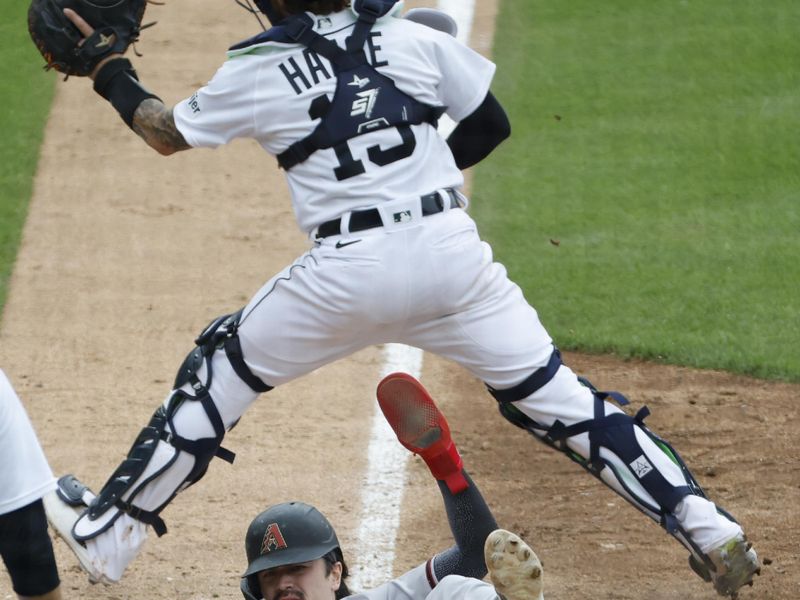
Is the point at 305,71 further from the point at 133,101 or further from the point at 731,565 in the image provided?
the point at 731,565

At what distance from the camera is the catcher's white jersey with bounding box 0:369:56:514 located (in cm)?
391

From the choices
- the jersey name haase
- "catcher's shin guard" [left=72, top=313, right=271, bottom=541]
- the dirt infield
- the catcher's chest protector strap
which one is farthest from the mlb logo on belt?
the dirt infield

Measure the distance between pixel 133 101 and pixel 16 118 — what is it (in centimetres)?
530

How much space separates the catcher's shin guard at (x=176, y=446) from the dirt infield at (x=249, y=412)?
0.76 metres

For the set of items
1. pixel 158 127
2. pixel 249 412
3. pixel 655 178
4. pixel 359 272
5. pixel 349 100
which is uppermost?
pixel 349 100

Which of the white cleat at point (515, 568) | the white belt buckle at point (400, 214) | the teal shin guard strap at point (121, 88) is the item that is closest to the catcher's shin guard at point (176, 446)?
the white belt buckle at point (400, 214)

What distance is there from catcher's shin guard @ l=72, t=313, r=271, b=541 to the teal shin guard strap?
0.76m

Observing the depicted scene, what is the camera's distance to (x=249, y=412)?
6.28 m

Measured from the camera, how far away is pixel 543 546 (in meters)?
5.11

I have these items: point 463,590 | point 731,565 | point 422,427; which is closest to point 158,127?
point 422,427

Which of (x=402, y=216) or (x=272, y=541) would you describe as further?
(x=402, y=216)

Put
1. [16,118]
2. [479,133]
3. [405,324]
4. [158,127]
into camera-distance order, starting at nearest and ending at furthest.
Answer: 1. [405,324]
2. [158,127]
3. [479,133]
4. [16,118]

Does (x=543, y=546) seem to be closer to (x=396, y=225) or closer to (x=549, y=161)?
(x=396, y=225)

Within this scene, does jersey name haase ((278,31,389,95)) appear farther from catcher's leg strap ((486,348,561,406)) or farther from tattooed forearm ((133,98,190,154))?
catcher's leg strap ((486,348,561,406))
